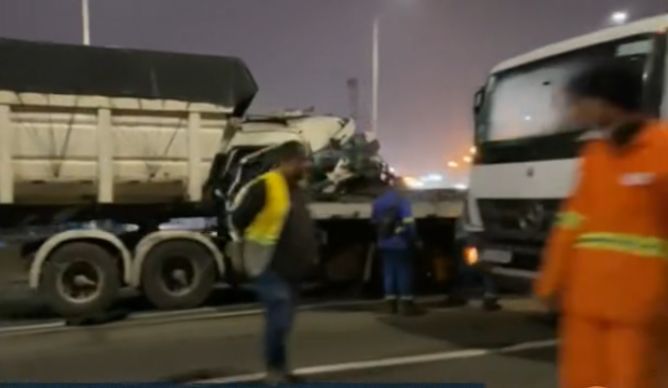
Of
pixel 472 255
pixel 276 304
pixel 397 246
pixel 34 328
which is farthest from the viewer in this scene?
pixel 397 246

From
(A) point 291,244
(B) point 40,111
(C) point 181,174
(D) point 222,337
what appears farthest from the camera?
(C) point 181,174

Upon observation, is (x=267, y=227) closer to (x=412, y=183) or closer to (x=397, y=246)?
(x=397, y=246)

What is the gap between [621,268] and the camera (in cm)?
319

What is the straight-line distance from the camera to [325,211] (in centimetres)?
1131

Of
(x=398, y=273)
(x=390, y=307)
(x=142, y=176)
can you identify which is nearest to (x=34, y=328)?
(x=142, y=176)

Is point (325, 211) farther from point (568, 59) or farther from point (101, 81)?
point (568, 59)

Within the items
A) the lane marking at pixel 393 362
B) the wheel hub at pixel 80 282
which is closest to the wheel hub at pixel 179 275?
the wheel hub at pixel 80 282

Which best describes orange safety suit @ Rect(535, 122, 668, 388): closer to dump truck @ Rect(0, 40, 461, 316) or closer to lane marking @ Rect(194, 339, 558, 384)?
lane marking @ Rect(194, 339, 558, 384)

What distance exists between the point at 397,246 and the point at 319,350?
98.9 inches

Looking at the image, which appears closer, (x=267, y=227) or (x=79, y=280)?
(x=267, y=227)

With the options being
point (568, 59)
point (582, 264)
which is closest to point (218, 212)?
point (568, 59)

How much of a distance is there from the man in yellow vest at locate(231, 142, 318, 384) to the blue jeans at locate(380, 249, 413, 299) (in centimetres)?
387

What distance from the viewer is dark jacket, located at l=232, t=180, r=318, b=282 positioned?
598 centimetres

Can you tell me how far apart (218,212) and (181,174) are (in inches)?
29.7
